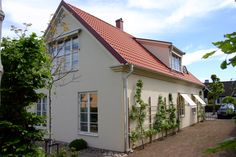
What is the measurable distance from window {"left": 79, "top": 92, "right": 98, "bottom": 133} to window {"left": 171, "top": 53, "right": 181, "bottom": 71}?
27.7ft

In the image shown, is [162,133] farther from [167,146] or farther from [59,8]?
[59,8]

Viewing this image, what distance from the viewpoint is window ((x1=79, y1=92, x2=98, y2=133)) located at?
1360cm

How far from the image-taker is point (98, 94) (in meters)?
13.4

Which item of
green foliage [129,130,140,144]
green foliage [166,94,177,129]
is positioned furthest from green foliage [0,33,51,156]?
green foliage [166,94,177,129]

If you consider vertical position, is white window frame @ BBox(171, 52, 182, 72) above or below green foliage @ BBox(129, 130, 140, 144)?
above

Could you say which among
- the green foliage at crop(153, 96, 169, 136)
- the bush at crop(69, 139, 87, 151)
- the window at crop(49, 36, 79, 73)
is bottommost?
the bush at crop(69, 139, 87, 151)

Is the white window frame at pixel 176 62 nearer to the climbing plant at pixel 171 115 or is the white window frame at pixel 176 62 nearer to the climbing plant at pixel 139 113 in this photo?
the climbing plant at pixel 171 115

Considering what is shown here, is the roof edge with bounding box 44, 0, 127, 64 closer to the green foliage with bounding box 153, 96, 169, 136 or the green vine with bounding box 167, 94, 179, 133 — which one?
the green foliage with bounding box 153, 96, 169, 136

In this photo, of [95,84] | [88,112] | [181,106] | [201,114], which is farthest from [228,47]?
[201,114]

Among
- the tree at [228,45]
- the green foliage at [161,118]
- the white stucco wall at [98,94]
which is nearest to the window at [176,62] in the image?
the green foliage at [161,118]

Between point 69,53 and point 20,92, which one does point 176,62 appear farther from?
point 20,92

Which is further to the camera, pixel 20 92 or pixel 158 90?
pixel 158 90

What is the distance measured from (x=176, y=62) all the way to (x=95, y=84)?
392 inches

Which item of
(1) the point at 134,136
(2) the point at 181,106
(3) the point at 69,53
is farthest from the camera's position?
(2) the point at 181,106
